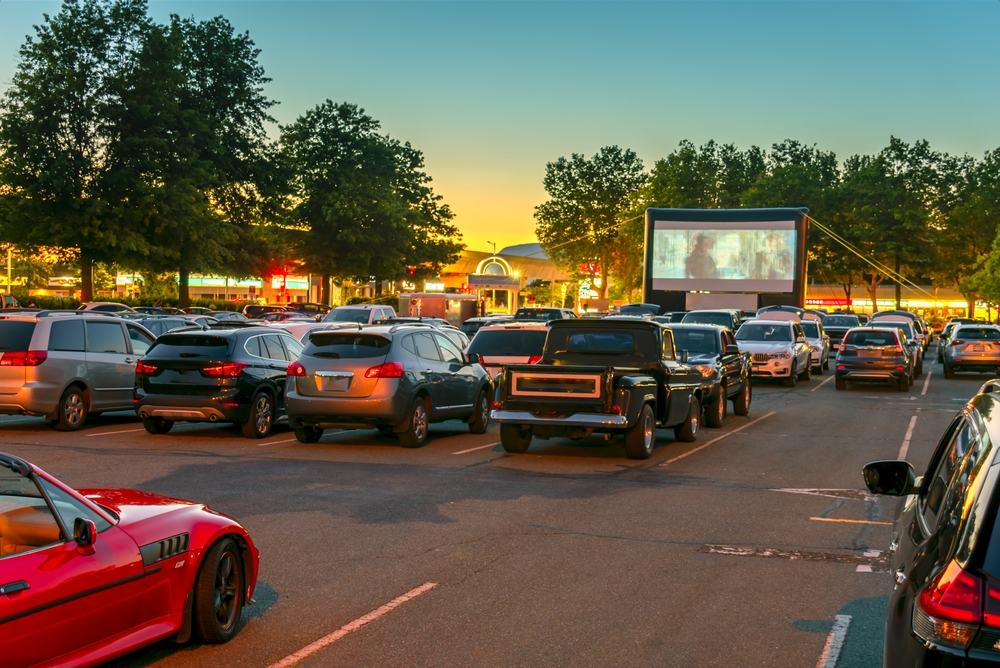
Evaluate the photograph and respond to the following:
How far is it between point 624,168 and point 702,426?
91.0 metres

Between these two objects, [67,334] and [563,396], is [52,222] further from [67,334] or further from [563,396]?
[563,396]

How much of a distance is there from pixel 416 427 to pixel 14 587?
10.2m

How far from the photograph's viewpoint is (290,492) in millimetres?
10297

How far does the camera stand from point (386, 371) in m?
13.9

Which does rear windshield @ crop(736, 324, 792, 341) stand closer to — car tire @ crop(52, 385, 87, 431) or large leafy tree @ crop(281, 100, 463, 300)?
car tire @ crop(52, 385, 87, 431)

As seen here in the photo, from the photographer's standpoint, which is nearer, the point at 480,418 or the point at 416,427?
the point at 416,427

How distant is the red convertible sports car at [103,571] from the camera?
4.21 metres

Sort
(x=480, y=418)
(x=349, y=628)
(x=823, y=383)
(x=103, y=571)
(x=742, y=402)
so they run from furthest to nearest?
(x=823, y=383)
(x=742, y=402)
(x=480, y=418)
(x=349, y=628)
(x=103, y=571)

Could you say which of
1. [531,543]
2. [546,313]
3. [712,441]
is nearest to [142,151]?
[546,313]

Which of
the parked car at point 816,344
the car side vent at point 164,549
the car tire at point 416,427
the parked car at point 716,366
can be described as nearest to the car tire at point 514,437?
the car tire at point 416,427

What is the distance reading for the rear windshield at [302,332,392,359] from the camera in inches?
554

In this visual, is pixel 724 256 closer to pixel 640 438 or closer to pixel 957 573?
pixel 640 438

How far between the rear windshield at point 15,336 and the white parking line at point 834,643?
12.7 metres

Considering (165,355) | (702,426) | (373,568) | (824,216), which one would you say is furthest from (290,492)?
(824,216)
